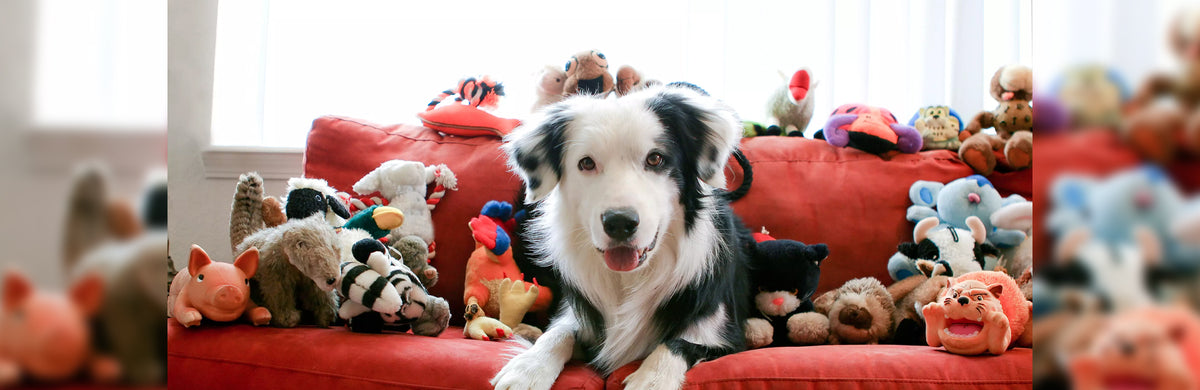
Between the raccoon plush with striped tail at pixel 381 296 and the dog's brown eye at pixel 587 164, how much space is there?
0.51 meters

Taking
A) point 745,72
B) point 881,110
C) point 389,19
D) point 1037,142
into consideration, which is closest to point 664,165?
point 881,110

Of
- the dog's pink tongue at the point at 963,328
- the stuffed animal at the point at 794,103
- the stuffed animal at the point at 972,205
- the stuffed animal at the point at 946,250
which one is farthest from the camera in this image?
the stuffed animal at the point at 794,103

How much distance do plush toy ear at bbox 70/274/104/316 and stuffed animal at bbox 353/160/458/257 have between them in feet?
6.23

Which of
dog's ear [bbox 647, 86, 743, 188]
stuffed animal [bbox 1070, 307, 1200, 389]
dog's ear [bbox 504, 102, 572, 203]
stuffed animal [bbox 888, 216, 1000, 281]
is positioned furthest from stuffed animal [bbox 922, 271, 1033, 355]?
stuffed animal [bbox 1070, 307, 1200, 389]

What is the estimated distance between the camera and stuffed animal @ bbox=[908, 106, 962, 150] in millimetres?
2338

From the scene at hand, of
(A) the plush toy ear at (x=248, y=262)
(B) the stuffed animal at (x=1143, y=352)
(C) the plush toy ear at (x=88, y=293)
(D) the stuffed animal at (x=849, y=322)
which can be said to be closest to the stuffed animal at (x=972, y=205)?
(D) the stuffed animal at (x=849, y=322)

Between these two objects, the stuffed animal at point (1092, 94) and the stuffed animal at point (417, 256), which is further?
the stuffed animal at point (417, 256)

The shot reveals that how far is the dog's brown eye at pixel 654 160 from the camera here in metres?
1.63

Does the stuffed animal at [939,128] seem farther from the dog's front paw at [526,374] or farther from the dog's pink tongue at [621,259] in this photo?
the dog's front paw at [526,374]

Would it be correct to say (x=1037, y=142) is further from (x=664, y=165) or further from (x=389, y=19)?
(x=389, y=19)

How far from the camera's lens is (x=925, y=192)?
2.14 metres

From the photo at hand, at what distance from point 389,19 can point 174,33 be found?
84 centimetres

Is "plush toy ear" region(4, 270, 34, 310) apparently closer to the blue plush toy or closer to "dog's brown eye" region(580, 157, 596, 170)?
the blue plush toy

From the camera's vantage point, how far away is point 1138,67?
0.19m
